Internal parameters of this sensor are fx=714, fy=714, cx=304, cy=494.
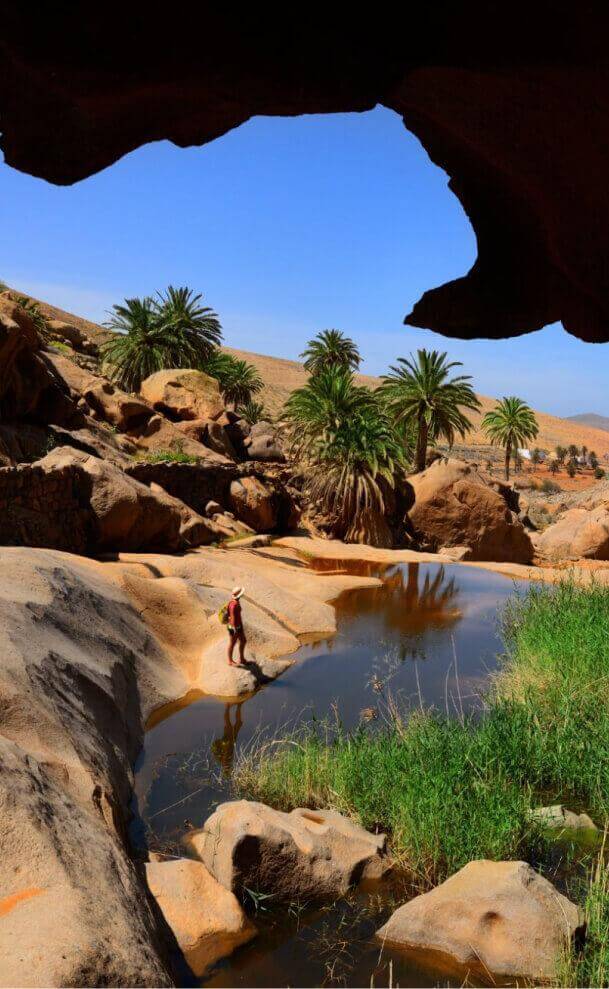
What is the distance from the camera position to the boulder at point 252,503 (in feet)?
84.6

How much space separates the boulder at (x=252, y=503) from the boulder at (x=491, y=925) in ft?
66.5

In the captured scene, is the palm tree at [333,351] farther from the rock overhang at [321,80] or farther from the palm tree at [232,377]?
the rock overhang at [321,80]

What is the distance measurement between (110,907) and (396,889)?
Result: 138 inches

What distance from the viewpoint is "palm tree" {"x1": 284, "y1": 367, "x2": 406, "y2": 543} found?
28.9m

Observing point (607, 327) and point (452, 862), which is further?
point (452, 862)

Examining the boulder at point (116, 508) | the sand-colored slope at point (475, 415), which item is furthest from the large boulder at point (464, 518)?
the sand-colored slope at point (475, 415)

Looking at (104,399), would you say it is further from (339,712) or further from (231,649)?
(339,712)

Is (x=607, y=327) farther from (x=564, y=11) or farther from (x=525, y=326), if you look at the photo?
(x=564, y=11)

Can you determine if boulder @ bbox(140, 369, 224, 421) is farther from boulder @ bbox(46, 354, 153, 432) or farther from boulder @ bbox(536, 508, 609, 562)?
boulder @ bbox(536, 508, 609, 562)

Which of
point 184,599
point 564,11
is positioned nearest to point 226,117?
point 564,11

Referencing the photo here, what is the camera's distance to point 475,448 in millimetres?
90062

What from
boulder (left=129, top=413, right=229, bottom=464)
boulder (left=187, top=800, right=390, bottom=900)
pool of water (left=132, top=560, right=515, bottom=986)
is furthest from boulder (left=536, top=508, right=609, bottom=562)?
boulder (left=187, top=800, right=390, bottom=900)

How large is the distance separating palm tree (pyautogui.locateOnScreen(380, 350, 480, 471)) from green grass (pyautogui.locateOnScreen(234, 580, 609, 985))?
78.6 feet

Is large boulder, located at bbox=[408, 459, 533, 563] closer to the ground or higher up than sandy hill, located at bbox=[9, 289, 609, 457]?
closer to the ground
